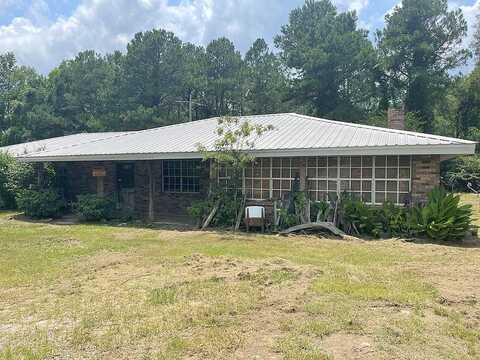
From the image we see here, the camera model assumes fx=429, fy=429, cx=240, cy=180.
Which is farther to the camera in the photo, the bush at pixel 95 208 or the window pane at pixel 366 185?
the bush at pixel 95 208

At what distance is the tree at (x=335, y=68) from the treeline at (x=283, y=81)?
3.1 inches

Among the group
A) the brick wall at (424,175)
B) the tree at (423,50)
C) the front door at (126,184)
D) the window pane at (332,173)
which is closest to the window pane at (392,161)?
the brick wall at (424,175)

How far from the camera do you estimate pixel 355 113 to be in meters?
32.0

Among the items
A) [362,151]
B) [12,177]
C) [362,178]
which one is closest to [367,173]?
[362,178]

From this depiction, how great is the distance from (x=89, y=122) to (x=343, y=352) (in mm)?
33340

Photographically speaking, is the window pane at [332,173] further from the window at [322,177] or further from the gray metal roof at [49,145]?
the gray metal roof at [49,145]

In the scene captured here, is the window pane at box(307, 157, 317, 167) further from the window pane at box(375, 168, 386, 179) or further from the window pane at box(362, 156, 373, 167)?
the window pane at box(375, 168, 386, 179)

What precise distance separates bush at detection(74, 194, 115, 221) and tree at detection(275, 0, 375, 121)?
2189cm

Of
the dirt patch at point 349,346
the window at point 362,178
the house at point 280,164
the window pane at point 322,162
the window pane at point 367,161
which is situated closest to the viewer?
the dirt patch at point 349,346

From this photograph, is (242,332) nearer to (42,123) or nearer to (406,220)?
(406,220)

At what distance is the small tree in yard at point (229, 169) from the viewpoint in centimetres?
1138

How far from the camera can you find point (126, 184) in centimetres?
1603

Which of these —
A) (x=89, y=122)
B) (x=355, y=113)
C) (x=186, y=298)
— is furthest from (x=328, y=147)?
(x=89, y=122)

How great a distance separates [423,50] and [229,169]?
25.3 metres
